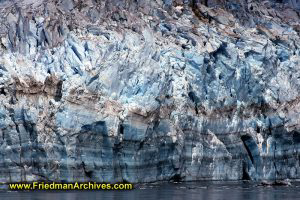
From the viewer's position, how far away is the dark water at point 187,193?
3194 cm

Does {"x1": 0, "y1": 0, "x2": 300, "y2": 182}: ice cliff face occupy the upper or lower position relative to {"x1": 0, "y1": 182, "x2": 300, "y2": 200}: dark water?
upper

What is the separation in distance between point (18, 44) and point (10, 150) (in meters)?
6.12

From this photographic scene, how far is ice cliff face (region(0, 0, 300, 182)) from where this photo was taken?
3578 centimetres

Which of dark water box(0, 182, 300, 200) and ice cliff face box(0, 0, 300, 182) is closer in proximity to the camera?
dark water box(0, 182, 300, 200)

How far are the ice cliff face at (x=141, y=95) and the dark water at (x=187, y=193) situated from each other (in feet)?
3.94

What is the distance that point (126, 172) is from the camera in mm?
36562

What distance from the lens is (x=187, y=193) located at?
3409 centimetres

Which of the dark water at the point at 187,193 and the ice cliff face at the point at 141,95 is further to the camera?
the ice cliff face at the point at 141,95

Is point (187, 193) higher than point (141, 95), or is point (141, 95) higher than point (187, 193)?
point (141, 95)

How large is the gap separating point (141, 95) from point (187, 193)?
599 centimetres

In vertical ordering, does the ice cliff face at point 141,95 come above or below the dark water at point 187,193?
above

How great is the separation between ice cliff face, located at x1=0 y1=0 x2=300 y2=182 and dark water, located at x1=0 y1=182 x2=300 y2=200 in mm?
1201

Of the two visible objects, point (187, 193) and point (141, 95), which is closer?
point (187, 193)

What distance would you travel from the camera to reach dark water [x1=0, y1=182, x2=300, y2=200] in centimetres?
3194
